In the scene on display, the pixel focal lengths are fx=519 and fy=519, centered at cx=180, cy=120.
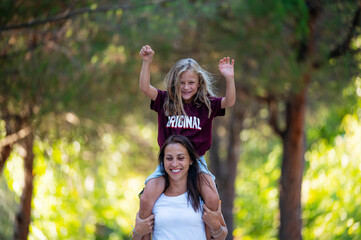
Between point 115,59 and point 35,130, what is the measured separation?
1.84m

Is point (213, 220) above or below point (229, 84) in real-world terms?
below

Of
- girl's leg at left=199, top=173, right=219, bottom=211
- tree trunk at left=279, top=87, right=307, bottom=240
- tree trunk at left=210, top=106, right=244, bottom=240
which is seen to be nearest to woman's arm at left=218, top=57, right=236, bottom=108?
girl's leg at left=199, top=173, right=219, bottom=211

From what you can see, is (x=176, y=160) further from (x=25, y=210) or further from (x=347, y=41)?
(x=25, y=210)

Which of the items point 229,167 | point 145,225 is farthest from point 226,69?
point 229,167

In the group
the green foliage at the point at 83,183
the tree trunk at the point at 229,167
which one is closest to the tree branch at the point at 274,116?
the tree trunk at the point at 229,167

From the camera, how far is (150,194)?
3.27 meters

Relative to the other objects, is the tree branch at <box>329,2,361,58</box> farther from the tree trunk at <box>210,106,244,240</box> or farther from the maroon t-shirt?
the maroon t-shirt

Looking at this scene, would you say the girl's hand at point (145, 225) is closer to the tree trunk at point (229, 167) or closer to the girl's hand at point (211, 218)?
the girl's hand at point (211, 218)

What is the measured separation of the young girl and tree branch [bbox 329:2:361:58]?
426 cm

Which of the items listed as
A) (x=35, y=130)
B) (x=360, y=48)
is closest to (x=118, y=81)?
(x=35, y=130)

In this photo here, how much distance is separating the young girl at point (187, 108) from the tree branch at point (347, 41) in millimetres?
4256

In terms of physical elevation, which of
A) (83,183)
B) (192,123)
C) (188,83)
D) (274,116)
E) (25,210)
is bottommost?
(192,123)

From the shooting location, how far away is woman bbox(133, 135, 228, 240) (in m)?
3.20

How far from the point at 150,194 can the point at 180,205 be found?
205 millimetres
